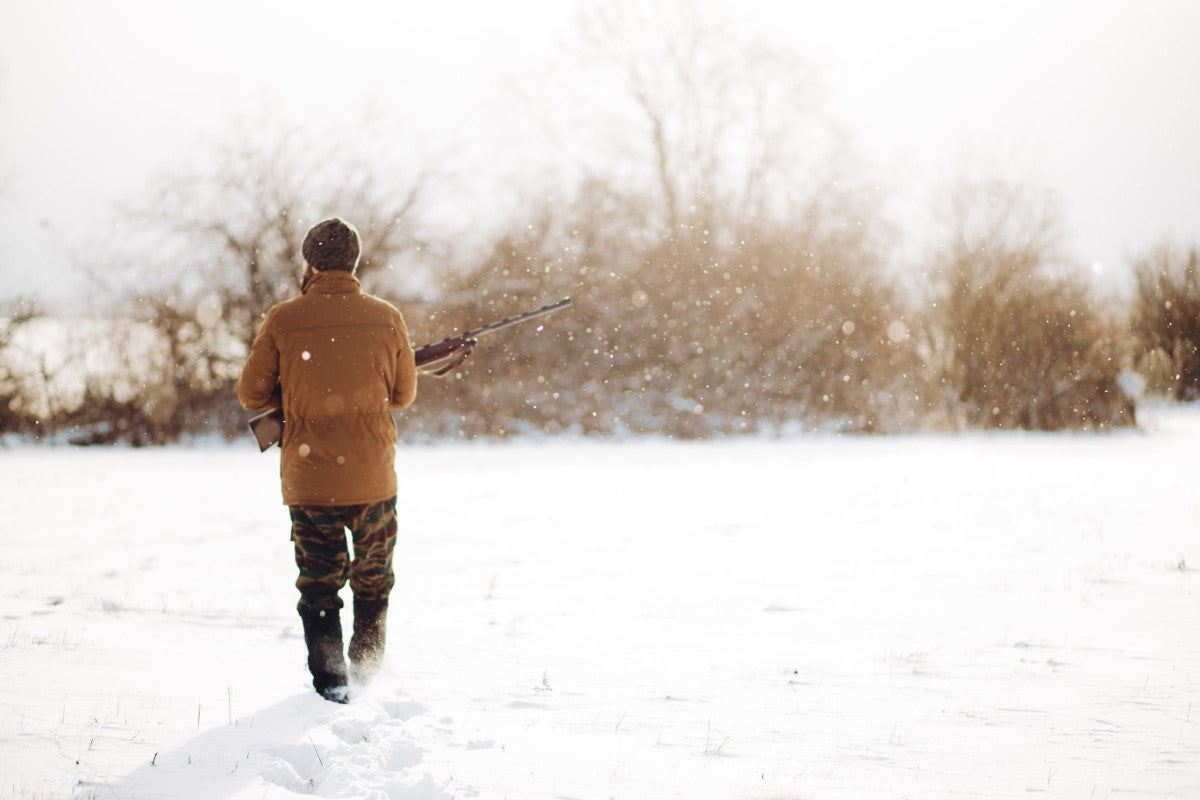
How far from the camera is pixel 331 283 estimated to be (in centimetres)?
394

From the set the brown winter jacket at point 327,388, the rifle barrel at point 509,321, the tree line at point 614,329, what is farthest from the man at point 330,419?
the tree line at point 614,329

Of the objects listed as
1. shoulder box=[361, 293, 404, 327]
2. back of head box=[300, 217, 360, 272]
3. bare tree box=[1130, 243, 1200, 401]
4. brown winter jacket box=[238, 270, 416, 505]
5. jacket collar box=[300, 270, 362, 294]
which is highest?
back of head box=[300, 217, 360, 272]

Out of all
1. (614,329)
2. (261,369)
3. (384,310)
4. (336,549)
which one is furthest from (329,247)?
(614,329)

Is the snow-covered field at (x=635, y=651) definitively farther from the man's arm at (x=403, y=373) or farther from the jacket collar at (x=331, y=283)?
the jacket collar at (x=331, y=283)

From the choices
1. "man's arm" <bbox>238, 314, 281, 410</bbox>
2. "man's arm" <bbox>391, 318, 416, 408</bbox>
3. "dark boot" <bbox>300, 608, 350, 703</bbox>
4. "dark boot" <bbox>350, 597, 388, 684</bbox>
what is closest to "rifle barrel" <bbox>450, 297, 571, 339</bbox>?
"man's arm" <bbox>391, 318, 416, 408</bbox>

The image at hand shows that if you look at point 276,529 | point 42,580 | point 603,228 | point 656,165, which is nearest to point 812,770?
point 42,580

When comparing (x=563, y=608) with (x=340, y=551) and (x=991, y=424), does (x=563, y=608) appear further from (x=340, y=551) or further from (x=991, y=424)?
(x=991, y=424)

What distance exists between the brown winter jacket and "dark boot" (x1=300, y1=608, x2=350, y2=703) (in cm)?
45

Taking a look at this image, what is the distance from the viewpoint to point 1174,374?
93.8 feet

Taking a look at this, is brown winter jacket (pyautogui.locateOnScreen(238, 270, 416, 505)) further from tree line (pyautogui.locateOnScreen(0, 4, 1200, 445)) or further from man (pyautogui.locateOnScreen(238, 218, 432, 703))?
tree line (pyautogui.locateOnScreen(0, 4, 1200, 445))

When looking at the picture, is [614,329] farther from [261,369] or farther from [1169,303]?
[1169,303]

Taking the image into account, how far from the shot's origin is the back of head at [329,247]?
3.97 metres

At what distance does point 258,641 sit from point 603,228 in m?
13.3

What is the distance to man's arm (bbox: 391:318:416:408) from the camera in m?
4.06
